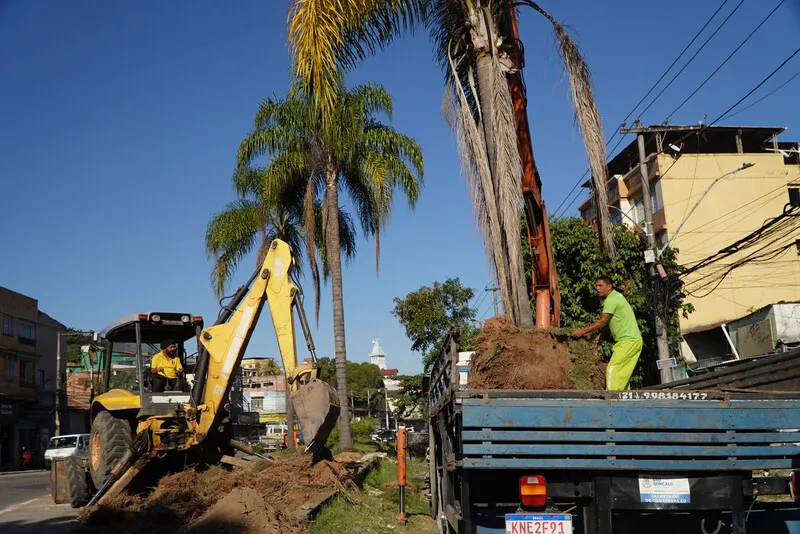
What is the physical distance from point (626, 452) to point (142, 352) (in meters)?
8.57

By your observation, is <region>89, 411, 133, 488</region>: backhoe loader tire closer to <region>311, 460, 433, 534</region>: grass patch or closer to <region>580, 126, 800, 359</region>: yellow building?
<region>311, 460, 433, 534</region>: grass patch

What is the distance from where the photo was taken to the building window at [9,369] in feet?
140

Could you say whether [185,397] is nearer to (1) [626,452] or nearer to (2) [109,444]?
(2) [109,444]

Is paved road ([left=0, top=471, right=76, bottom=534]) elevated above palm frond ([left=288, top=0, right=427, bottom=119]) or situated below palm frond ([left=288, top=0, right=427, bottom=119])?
below

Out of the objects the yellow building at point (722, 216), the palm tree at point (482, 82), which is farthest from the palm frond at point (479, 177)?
the yellow building at point (722, 216)

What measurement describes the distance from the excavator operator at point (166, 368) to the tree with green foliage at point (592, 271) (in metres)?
15.9

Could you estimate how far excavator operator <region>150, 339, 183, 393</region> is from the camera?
39.5 ft

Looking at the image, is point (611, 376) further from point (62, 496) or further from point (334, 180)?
point (334, 180)

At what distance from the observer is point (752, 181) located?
38.1m

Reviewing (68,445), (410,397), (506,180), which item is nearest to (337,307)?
(506,180)

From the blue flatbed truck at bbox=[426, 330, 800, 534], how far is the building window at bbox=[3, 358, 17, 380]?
43.4m

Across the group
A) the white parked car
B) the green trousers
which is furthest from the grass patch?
the white parked car

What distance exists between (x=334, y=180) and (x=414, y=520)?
13.6 meters

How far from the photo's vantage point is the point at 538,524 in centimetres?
538
